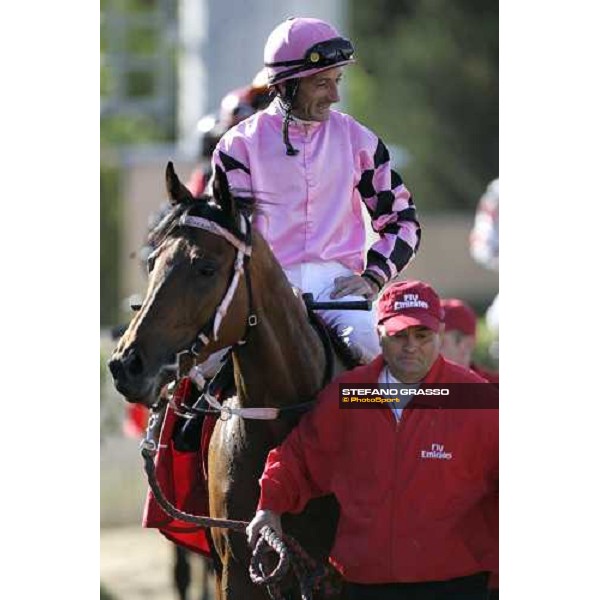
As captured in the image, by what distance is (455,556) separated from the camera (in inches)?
197

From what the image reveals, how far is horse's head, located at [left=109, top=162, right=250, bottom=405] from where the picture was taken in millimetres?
4828

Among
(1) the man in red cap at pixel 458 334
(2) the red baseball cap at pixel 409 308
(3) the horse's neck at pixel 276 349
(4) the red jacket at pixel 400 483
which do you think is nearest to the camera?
(4) the red jacket at pixel 400 483

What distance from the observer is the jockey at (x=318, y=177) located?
18.1 feet

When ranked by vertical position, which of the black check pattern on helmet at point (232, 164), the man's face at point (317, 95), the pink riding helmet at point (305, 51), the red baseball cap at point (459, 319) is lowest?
the red baseball cap at point (459, 319)

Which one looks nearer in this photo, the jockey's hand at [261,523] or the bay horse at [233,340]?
the bay horse at [233,340]

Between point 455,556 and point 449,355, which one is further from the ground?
point 449,355

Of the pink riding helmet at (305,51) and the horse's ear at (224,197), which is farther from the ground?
the pink riding helmet at (305,51)

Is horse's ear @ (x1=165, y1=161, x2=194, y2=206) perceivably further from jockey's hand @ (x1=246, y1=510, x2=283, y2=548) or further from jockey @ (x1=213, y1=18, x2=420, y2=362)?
jockey's hand @ (x1=246, y1=510, x2=283, y2=548)

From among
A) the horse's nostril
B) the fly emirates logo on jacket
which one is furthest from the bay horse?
the fly emirates logo on jacket

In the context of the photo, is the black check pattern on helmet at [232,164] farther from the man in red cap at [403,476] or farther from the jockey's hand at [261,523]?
the jockey's hand at [261,523]

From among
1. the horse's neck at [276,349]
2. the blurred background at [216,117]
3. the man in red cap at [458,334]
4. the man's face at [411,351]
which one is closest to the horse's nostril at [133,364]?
the horse's neck at [276,349]
